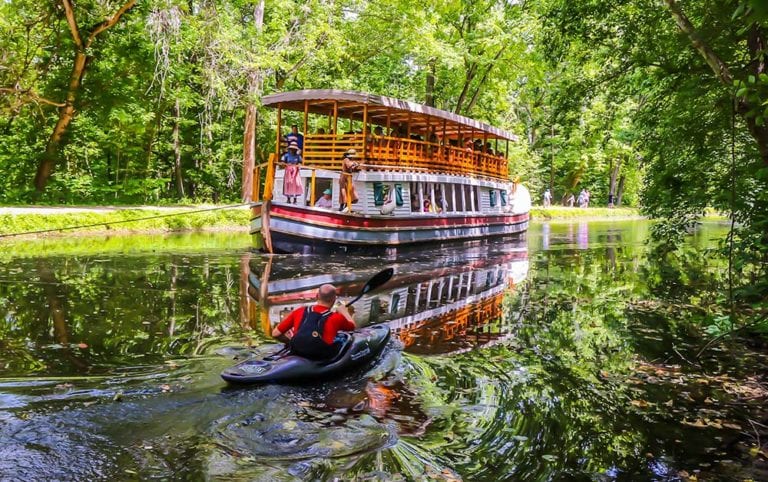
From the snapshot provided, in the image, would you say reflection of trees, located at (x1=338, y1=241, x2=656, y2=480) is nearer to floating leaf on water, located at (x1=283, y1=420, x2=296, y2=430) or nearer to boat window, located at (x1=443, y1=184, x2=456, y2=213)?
floating leaf on water, located at (x1=283, y1=420, x2=296, y2=430)

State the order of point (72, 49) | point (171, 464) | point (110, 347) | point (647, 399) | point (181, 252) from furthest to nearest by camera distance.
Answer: point (72, 49) → point (181, 252) → point (110, 347) → point (647, 399) → point (171, 464)

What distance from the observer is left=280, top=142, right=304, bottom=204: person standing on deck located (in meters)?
18.1

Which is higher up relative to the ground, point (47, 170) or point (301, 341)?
point (47, 170)

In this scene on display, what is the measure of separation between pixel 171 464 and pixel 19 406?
1.98 meters

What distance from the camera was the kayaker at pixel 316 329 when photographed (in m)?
6.93

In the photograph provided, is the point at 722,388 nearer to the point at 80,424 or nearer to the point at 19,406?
the point at 80,424

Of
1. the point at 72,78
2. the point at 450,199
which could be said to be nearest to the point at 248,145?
the point at 72,78

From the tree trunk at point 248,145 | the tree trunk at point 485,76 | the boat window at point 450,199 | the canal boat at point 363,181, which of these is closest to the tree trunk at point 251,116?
the tree trunk at point 248,145

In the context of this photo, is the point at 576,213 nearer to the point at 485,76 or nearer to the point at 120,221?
the point at 485,76

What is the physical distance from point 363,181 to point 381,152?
1.41 m

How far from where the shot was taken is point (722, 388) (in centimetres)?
702

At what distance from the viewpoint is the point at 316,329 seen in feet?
22.8

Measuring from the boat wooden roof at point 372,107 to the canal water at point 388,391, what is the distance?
7171 millimetres

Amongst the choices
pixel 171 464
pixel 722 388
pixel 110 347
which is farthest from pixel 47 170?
pixel 722 388
